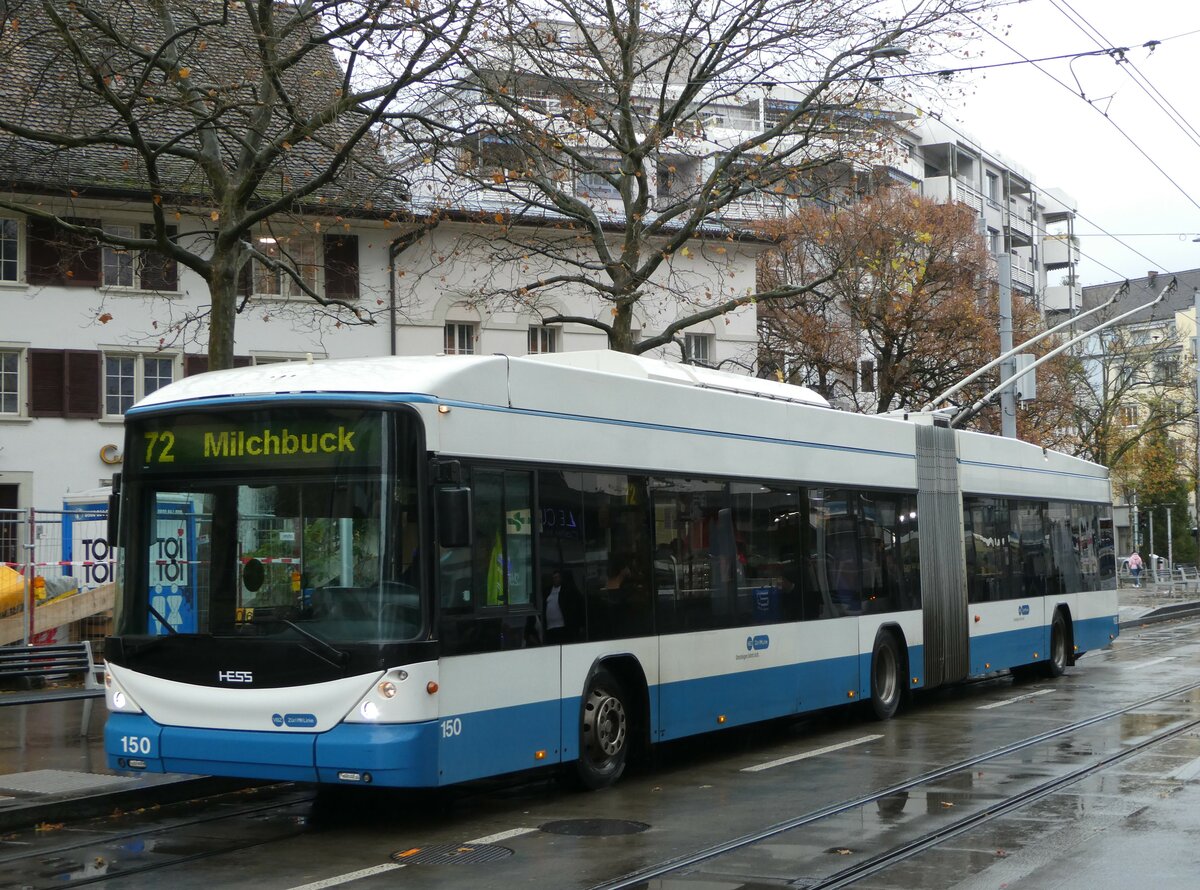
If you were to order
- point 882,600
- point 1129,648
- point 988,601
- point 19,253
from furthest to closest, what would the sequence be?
point 19,253 → point 1129,648 → point 988,601 → point 882,600

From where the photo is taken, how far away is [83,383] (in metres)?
31.8

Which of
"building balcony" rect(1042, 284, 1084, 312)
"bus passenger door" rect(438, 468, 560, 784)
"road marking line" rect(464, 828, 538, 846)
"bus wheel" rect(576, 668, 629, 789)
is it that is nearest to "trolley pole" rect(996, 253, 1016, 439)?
"bus wheel" rect(576, 668, 629, 789)

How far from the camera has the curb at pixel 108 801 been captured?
9.75m

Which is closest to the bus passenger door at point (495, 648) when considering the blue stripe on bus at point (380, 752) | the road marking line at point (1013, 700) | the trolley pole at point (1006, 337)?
the blue stripe on bus at point (380, 752)

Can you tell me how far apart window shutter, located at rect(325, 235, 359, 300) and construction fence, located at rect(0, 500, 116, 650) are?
12.8 m

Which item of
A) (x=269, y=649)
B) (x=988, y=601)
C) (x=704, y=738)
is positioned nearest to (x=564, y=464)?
(x=269, y=649)

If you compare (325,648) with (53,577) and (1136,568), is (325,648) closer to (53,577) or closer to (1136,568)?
(53,577)

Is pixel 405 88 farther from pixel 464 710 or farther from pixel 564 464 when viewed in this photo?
pixel 464 710

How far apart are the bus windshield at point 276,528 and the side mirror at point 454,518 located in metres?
0.20

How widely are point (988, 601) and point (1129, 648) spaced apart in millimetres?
11403

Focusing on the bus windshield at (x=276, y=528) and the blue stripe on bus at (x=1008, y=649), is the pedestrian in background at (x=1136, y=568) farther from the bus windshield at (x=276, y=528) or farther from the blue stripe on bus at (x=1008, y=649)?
the bus windshield at (x=276, y=528)

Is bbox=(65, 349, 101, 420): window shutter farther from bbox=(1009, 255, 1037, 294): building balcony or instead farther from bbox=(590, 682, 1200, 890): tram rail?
bbox=(1009, 255, 1037, 294): building balcony

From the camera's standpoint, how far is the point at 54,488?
31703 mm

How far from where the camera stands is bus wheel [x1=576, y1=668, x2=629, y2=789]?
1096cm
